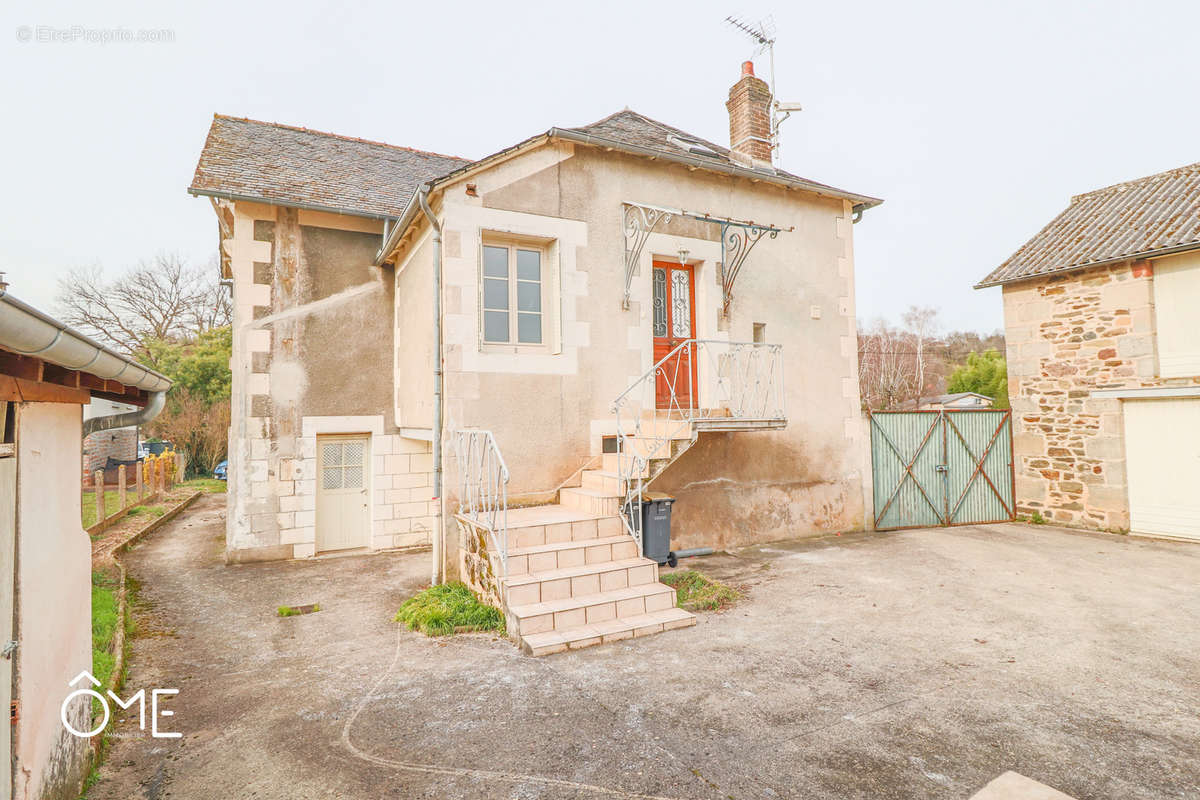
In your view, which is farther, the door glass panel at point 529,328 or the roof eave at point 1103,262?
the roof eave at point 1103,262

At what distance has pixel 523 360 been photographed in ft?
22.2

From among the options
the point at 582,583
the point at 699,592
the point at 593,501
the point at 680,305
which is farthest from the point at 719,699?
the point at 680,305

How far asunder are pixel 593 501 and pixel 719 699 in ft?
8.48

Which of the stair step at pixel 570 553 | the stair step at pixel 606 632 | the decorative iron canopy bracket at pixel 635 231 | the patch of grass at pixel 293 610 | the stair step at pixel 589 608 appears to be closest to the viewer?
the stair step at pixel 606 632

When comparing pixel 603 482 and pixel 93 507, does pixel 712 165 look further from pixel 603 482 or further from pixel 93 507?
pixel 93 507

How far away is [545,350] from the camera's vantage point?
7000mm

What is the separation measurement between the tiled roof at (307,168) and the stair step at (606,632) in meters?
6.48

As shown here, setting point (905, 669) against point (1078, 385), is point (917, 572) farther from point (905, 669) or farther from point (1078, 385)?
point (1078, 385)

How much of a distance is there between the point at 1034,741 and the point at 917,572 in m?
3.82

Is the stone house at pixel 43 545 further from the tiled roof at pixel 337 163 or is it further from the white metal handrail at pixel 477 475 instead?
the tiled roof at pixel 337 163

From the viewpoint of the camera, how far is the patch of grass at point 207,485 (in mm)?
16828

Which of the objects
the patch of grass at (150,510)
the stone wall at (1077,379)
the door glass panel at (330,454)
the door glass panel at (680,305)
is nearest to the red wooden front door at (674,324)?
the door glass panel at (680,305)

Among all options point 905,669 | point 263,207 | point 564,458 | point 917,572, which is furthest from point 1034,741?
point 263,207

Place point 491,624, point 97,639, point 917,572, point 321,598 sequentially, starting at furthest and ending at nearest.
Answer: point 917,572
point 321,598
point 491,624
point 97,639
